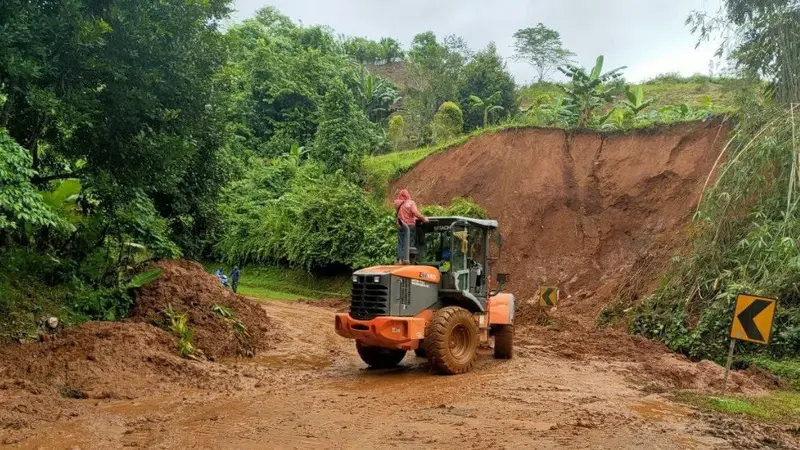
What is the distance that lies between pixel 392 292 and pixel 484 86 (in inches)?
1156

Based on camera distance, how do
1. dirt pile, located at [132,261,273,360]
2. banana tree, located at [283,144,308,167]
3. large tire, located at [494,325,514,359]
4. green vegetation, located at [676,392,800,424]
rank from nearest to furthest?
green vegetation, located at [676,392,800,424] → dirt pile, located at [132,261,273,360] → large tire, located at [494,325,514,359] → banana tree, located at [283,144,308,167]

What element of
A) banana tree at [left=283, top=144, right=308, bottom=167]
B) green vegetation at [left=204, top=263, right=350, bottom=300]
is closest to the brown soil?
green vegetation at [left=204, top=263, right=350, bottom=300]

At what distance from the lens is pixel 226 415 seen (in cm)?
760

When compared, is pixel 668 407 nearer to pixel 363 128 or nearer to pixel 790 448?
pixel 790 448

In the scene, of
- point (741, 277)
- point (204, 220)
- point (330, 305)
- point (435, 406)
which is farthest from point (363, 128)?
Result: point (435, 406)

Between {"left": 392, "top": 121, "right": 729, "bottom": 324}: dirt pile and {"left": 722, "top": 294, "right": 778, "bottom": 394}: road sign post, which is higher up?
{"left": 392, "top": 121, "right": 729, "bottom": 324}: dirt pile

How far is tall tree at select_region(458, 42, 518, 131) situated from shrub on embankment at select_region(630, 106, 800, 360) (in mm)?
21494

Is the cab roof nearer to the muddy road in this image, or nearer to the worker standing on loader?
the worker standing on loader

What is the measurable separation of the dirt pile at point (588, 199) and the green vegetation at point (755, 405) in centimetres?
881

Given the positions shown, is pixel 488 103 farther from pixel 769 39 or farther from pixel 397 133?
pixel 769 39

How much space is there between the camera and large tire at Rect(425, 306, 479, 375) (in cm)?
1001

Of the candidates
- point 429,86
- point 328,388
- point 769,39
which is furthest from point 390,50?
point 328,388

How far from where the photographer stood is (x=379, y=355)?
36.4 feet

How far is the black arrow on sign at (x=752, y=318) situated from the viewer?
9047 millimetres
